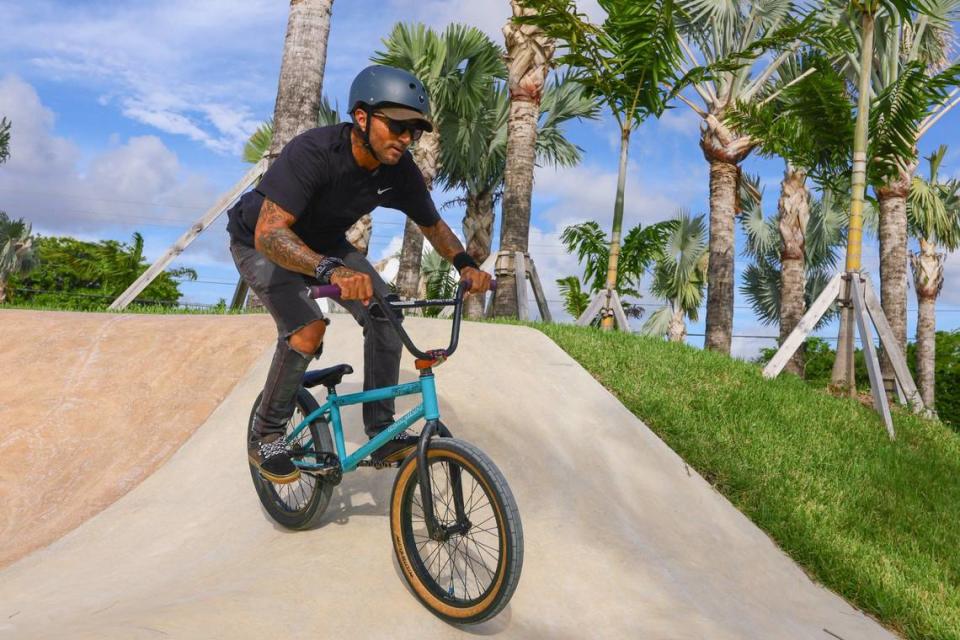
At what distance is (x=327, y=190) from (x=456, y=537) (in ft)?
6.31

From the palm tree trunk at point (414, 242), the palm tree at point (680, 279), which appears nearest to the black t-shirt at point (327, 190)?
the palm tree trunk at point (414, 242)

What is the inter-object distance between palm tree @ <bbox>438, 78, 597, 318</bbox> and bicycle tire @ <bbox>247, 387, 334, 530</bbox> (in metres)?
17.2

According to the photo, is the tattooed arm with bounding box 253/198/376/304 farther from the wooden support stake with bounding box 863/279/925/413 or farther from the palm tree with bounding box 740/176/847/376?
the palm tree with bounding box 740/176/847/376

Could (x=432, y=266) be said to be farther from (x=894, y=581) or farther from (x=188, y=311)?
(x=894, y=581)

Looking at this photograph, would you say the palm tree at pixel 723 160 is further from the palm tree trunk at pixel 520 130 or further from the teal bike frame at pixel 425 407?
the teal bike frame at pixel 425 407

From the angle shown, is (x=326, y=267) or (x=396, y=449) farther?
(x=396, y=449)

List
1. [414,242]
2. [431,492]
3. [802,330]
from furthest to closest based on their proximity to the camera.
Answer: [414,242]
[802,330]
[431,492]

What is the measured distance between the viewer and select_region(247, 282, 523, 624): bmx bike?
3.13 meters

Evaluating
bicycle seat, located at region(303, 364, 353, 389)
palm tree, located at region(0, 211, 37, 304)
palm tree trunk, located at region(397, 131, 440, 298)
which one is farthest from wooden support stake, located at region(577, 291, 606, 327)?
palm tree, located at region(0, 211, 37, 304)

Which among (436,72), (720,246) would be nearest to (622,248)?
(720,246)

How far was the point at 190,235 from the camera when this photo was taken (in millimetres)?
10656

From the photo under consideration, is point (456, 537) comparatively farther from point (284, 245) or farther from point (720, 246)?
point (720, 246)

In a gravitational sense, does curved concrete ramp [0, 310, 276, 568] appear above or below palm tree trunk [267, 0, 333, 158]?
below

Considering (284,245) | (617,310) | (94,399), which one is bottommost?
(94,399)
